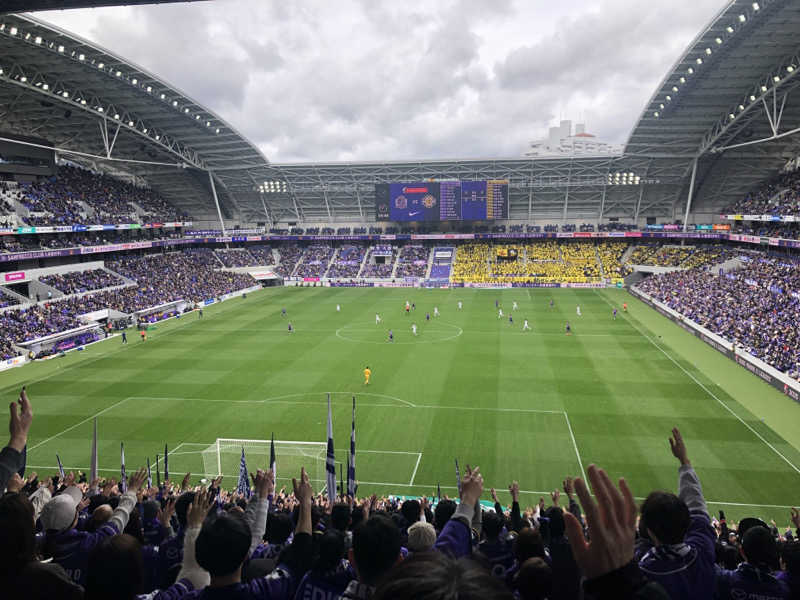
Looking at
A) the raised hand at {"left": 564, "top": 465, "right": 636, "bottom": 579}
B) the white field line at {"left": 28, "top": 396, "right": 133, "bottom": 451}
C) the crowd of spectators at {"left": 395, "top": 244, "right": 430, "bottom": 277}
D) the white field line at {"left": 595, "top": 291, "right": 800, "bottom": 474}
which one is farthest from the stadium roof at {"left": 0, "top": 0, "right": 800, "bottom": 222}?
the raised hand at {"left": 564, "top": 465, "right": 636, "bottom": 579}

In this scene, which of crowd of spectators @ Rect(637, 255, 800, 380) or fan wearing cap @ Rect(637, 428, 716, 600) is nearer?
fan wearing cap @ Rect(637, 428, 716, 600)

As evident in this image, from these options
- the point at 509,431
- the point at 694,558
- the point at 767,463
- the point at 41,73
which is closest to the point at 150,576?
the point at 694,558

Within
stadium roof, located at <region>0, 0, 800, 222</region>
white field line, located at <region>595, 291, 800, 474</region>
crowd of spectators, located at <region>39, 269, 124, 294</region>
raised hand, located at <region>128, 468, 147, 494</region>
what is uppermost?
Answer: stadium roof, located at <region>0, 0, 800, 222</region>

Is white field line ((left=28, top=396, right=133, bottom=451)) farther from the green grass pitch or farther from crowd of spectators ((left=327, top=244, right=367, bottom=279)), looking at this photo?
crowd of spectators ((left=327, top=244, right=367, bottom=279))

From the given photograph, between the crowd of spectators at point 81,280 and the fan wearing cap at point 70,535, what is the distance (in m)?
52.7

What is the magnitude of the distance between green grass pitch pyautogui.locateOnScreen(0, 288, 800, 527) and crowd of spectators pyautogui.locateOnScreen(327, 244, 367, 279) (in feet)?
105

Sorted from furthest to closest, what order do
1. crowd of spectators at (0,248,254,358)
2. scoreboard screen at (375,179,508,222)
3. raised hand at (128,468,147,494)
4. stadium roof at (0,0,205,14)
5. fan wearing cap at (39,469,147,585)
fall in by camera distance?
scoreboard screen at (375,179,508,222), crowd of spectators at (0,248,254,358), stadium roof at (0,0,205,14), raised hand at (128,468,147,494), fan wearing cap at (39,469,147,585)

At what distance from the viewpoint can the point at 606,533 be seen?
2.29 meters

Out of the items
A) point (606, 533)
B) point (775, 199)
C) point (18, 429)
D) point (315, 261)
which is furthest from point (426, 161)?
point (606, 533)

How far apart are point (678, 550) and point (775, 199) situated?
66.6 meters

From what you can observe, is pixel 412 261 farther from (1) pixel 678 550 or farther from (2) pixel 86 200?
(1) pixel 678 550

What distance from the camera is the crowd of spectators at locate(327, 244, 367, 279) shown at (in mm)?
80125

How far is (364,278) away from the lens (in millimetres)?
77625

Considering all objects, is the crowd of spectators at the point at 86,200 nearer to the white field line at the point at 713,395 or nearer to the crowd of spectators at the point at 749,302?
the white field line at the point at 713,395
